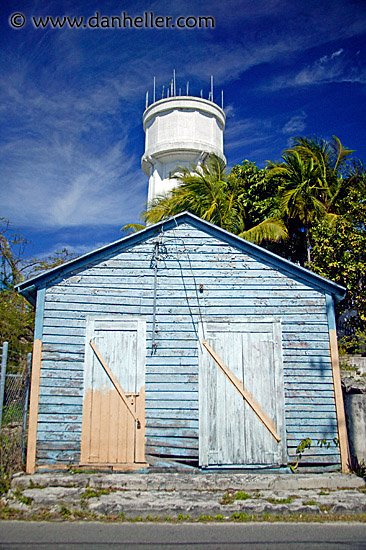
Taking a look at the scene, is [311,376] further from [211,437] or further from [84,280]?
[84,280]

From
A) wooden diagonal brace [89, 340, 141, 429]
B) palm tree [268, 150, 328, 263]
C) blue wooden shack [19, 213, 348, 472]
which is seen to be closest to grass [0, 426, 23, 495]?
blue wooden shack [19, 213, 348, 472]

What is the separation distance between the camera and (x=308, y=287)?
328 inches

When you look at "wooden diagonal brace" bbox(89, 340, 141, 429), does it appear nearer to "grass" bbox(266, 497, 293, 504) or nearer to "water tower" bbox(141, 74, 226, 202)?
"grass" bbox(266, 497, 293, 504)

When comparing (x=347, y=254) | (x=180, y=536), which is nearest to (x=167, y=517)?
(x=180, y=536)

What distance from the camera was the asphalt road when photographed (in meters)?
5.18

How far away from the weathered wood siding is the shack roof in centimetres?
8

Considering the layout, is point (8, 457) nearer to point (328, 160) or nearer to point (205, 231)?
point (205, 231)

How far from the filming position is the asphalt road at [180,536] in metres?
5.18

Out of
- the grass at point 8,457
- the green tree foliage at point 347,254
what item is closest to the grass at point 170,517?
the grass at point 8,457

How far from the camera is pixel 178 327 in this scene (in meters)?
8.12

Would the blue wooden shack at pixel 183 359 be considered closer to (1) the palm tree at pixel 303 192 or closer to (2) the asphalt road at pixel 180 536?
(2) the asphalt road at pixel 180 536

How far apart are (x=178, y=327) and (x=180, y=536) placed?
3.45 metres

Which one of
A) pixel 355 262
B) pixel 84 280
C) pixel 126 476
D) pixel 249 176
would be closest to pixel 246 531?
pixel 126 476

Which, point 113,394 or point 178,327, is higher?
point 178,327
